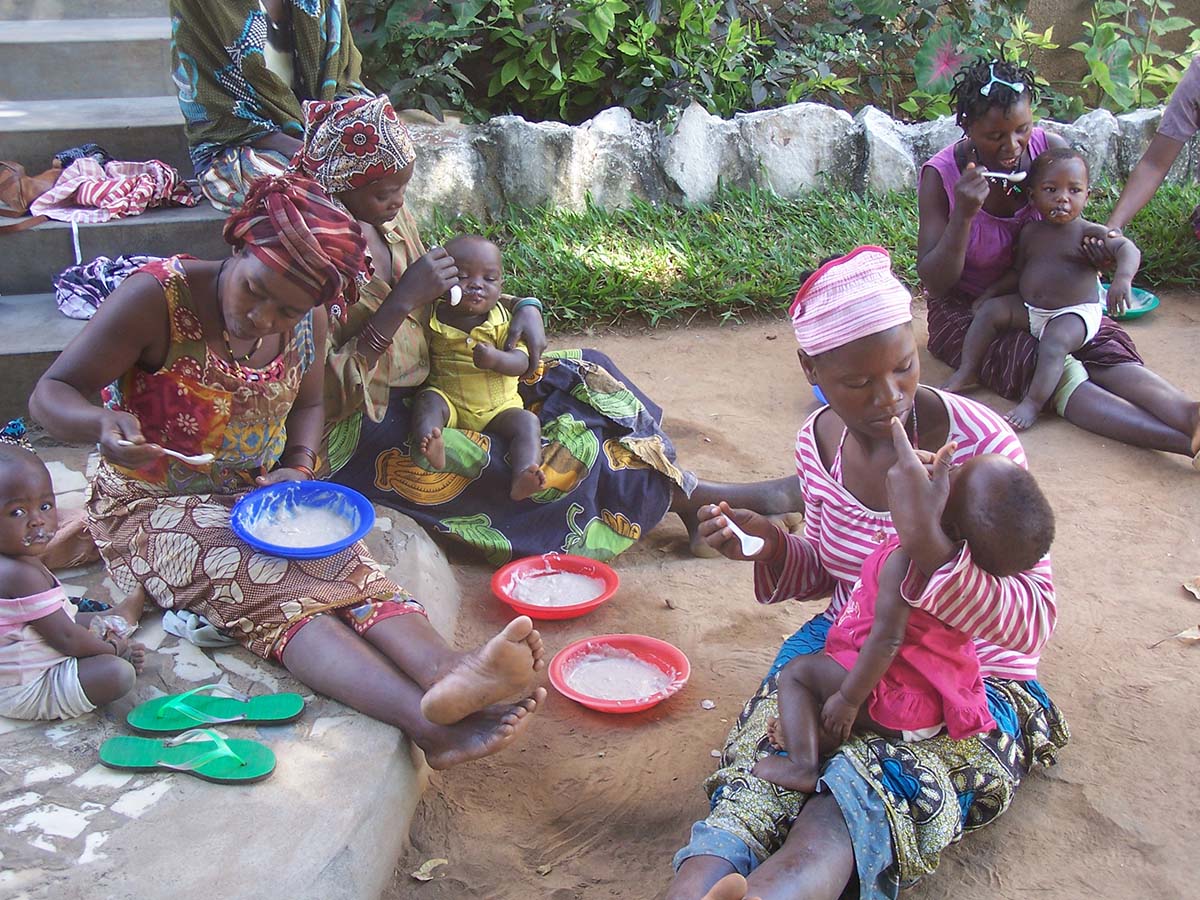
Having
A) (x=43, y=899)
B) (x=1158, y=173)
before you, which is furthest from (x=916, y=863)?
(x=1158, y=173)

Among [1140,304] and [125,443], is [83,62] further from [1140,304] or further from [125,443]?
[1140,304]

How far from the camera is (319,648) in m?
2.42

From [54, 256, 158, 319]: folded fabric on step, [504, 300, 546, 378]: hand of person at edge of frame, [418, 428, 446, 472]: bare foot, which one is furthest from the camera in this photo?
[54, 256, 158, 319]: folded fabric on step

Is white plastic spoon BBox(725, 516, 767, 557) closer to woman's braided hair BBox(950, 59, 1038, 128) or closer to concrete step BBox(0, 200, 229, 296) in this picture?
woman's braided hair BBox(950, 59, 1038, 128)

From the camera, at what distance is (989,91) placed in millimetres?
4109

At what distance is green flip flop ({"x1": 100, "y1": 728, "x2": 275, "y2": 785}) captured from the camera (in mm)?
2145

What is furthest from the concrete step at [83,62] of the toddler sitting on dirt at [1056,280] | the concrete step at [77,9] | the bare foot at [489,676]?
the bare foot at [489,676]

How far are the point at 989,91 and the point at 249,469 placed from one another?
3036mm

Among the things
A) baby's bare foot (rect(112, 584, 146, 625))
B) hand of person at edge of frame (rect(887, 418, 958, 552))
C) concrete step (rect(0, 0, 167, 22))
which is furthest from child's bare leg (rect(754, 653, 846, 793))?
concrete step (rect(0, 0, 167, 22))

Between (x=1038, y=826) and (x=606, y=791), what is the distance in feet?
3.04

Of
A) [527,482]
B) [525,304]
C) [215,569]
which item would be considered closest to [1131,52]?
[525,304]

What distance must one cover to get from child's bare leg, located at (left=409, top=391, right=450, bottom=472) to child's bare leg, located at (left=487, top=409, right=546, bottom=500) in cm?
18

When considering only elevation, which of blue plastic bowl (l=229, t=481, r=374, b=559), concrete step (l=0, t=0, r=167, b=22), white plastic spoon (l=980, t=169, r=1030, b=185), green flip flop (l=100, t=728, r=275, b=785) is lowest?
green flip flop (l=100, t=728, r=275, b=785)

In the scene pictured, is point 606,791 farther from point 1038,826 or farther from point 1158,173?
point 1158,173
